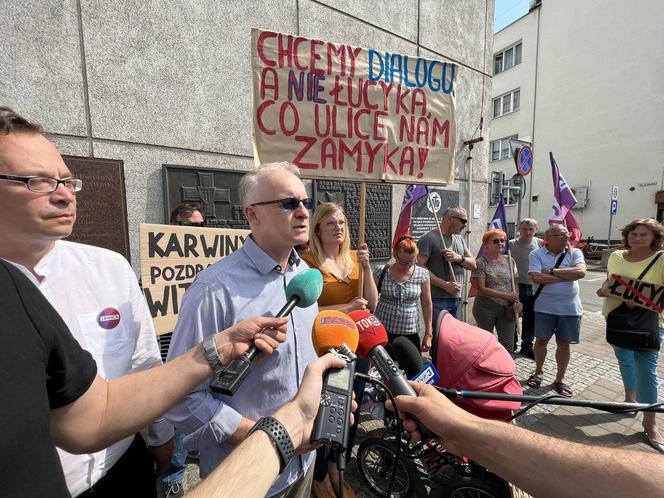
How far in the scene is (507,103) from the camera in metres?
24.8

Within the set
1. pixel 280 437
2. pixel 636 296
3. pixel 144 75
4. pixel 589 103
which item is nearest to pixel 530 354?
pixel 636 296

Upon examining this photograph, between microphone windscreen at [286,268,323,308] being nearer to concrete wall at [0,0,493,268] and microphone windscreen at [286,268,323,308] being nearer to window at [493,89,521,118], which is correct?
concrete wall at [0,0,493,268]

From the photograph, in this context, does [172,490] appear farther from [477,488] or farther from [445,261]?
[445,261]

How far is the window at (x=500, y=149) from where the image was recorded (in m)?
24.1

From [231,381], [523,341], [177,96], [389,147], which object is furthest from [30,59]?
[523,341]

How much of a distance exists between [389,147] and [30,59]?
9.81 feet

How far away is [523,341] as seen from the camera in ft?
16.3

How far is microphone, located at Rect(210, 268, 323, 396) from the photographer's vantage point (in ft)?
3.06

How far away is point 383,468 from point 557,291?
118 inches

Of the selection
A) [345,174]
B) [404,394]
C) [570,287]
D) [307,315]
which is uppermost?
[345,174]

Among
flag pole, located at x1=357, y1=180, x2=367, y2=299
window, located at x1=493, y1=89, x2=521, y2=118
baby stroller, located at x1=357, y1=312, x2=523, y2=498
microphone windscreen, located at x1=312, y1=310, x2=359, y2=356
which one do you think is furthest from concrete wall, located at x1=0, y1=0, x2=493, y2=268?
window, located at x1=493, y1=89, x2=521, y2=118

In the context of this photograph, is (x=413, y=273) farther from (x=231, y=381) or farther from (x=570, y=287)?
(x=231, y=381)

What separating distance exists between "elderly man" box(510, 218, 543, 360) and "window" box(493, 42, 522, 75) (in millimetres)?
24432

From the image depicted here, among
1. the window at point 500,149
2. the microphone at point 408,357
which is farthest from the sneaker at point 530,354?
the window at point 500,149
